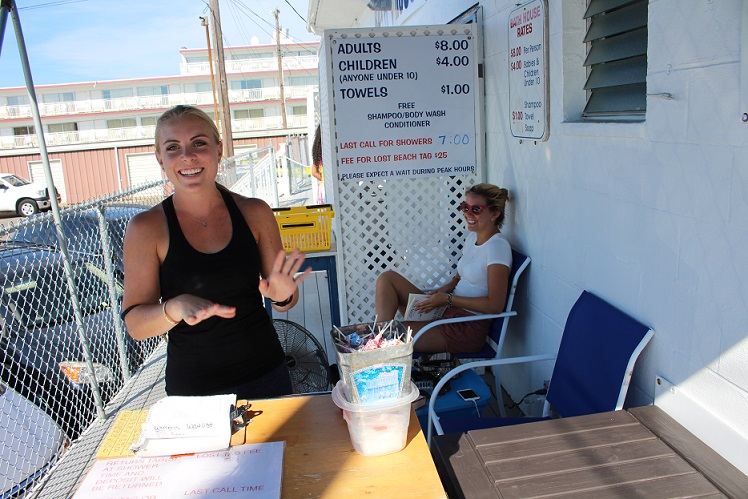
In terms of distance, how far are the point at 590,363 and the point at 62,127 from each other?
50802 mm

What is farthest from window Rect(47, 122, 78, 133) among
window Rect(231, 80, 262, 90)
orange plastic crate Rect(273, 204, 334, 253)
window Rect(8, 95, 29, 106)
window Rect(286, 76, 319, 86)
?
orange plastic crate Rect(273, 204, 334, 253)

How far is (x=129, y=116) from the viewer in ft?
151

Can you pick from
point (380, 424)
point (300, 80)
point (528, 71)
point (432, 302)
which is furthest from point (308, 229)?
point (300, 80)

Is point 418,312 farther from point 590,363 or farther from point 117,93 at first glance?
point 117,93

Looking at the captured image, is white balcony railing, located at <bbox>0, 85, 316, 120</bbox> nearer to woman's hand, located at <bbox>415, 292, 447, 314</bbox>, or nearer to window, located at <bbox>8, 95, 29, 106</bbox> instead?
window, located at <bbox>8, 95, 29, 106</bbox>

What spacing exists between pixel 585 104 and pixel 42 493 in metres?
2.95

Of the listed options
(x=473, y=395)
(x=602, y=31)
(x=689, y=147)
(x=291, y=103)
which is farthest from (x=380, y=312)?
(x=291, y=103)

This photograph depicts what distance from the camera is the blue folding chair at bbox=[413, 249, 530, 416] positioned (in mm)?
3537

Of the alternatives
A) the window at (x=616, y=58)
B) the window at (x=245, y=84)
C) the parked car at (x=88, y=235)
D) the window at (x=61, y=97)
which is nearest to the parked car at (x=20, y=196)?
the parked car at (x=88, y=235)

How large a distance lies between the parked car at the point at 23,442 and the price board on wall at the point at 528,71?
2996 mm

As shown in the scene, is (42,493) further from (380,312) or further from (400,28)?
(400,28)

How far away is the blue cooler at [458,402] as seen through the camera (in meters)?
3.07

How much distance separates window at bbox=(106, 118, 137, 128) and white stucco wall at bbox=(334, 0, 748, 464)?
4828 cm

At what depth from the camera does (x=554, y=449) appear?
1854mm
